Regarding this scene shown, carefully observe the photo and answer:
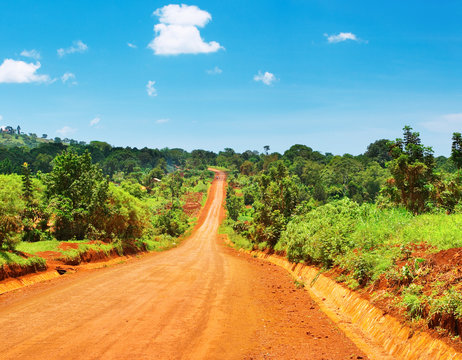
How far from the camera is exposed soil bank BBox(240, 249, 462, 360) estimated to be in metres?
7.09

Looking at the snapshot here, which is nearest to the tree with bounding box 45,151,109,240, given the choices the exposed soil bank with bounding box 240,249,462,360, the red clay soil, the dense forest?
the dense forest

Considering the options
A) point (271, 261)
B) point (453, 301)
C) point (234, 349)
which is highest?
point (453, 301)

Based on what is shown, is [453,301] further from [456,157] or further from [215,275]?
[456,157]

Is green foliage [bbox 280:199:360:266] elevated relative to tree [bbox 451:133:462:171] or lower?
lower

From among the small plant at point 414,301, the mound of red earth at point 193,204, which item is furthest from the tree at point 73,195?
the mound of red earth at point 193,204

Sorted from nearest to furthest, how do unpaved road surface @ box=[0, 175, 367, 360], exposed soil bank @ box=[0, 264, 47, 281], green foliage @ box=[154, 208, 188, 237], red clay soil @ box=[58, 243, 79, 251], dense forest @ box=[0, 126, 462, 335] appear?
unpaved road surface @ box=[0, 175, 367, 360]
dense forest @ box=[0, 126, 462, 335]
exposed soil bank @ box=[0, 264, 47, 281]
red clay soil @ box=[58, 243, 79, 251]
green foliage @ box=[154, 208, 188, 237]

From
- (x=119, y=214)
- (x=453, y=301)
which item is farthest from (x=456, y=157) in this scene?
(x=119, y=214)

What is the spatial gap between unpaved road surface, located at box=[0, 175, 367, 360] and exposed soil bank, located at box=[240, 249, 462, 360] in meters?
0.55

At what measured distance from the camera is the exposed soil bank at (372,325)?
7087 mm

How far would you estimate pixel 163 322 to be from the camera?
32.3 feet

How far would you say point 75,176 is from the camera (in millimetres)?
27203

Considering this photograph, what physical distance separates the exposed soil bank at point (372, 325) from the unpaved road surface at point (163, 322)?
1.81 ft

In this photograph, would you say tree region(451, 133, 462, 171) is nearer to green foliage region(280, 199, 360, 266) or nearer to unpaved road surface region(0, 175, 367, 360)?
green foliage region(280, 199, 360, 266)

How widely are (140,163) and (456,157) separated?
16391 centimetres
